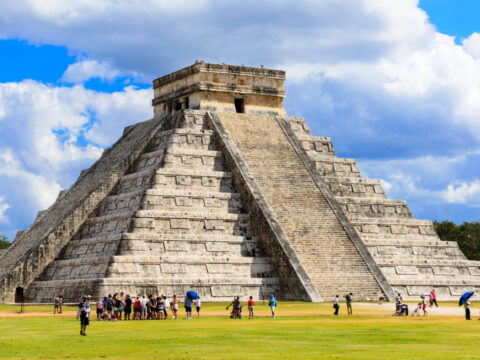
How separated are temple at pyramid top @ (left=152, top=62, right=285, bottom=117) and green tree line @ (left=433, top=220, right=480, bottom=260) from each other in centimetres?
2821

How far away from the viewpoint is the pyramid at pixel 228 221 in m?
37.3

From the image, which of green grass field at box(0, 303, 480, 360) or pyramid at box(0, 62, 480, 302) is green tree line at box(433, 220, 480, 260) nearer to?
pyramid at box(0, 62, 480, 302)

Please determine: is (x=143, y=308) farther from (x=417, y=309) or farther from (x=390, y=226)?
(x=390, y=226)

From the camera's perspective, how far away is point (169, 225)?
127ft

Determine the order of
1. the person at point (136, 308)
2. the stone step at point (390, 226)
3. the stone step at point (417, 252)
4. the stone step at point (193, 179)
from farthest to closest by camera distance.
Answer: the stone step at point (390, 226) → the stone step at point (417, 252) → the stone step at point (193, 179) → the person at point (136, 308)

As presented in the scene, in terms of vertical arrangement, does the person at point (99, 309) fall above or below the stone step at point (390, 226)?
below

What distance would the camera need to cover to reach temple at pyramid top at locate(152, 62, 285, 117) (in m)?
47.0

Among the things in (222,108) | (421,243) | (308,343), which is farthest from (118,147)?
(308,343)

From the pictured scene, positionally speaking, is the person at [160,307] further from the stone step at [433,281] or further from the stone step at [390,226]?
the stone step at [390,226]

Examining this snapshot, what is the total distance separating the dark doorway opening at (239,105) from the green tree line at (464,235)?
97.5ft

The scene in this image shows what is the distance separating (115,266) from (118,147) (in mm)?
14360

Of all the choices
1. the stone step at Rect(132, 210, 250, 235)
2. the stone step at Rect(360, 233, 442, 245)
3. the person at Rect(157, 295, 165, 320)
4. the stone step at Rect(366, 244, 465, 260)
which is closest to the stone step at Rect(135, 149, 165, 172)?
the stone step at Rect(132, 210, 250, 235)

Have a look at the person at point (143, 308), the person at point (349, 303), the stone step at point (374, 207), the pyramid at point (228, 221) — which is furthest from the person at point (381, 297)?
the person at point (143, 308)

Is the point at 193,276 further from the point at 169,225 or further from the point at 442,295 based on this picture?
the point at 442,295
